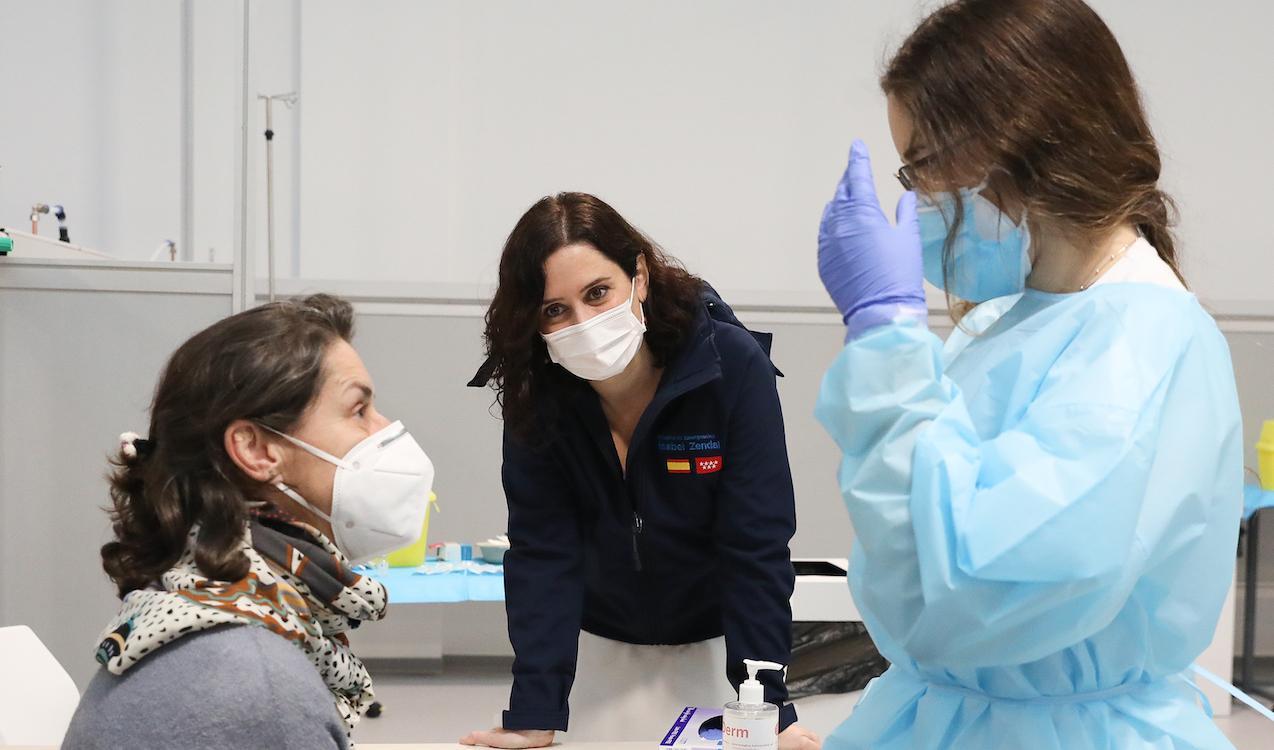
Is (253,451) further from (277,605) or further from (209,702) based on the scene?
(209,702)

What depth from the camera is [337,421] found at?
4.14 ft

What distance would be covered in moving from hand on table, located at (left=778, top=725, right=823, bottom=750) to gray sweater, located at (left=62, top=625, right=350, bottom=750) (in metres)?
0.72

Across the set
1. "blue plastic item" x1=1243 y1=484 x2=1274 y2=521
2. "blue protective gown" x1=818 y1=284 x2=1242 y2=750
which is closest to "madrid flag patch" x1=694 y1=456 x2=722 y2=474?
"blue protective gown" x1=818 y1=284 x2=1242 y2=750

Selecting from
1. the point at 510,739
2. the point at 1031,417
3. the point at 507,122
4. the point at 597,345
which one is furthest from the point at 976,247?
the point at 507,122

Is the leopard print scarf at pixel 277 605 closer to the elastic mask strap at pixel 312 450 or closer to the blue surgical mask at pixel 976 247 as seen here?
the elastic mask strap at pixel 312 450

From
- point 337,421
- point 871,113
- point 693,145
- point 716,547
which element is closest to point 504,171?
point 693,145

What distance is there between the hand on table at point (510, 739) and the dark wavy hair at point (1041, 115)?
0.96m

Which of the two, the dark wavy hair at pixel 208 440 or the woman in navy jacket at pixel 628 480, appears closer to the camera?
the dark wavy hair at pixel 208 440

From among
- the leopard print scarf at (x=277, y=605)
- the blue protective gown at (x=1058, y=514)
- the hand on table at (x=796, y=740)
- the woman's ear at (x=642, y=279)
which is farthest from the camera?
the woman's ear at (x=642, y=279)

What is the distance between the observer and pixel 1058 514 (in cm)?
86

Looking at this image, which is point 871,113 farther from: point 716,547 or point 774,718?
point 774,718

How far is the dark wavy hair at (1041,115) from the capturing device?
100 centimetres

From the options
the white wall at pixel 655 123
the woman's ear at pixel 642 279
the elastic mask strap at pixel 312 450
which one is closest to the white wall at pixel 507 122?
the white wall at pixel 655 123

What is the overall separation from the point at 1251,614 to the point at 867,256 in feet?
13.4
